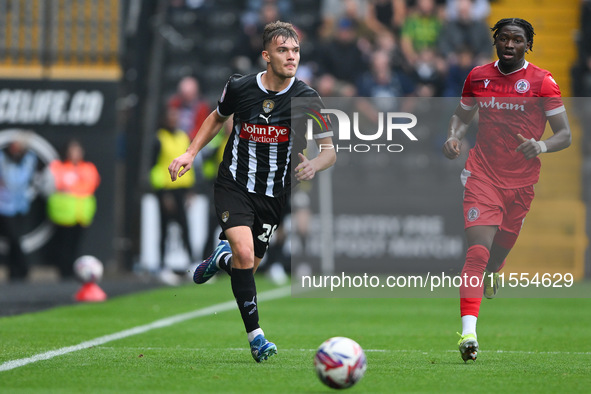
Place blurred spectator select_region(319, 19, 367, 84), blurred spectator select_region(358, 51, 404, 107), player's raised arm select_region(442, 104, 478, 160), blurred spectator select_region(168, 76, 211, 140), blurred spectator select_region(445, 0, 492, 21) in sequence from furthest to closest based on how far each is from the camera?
blurred spectator select_region(445, 0, 492, 21)
blurred spectator select_region(319, 19, 367, 84)
blurred spectator select_region(358, 51, 404, 107)
blurred spectator select_region(168, 76, 211, 140)
player's raised arm select_region(442, 104, 478, 160)

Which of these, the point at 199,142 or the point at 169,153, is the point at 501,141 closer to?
the point at 199,142

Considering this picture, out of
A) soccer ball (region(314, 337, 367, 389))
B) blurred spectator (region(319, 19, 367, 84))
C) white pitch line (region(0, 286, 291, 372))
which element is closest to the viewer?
soccer ball (region(314, 337, 367, 389))

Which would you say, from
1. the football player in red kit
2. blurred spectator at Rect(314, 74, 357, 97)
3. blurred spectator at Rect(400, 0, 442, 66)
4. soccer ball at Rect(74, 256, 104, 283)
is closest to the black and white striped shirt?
the football player in red kit

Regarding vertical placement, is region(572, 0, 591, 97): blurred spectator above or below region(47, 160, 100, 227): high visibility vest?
above

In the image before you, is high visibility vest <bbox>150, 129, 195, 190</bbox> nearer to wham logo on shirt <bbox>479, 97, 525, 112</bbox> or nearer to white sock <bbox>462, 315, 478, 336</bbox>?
wham logo on shirt <bbox>479, 97, 525, 112</bbox>

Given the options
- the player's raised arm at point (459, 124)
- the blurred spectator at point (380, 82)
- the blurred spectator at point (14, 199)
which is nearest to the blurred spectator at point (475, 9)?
the blurred spectator at point (380, 82)

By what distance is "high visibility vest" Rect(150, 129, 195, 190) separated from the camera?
631 inches

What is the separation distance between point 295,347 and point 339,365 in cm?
244

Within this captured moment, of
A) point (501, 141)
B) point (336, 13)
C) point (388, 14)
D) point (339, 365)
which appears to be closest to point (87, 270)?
point (501, 141)

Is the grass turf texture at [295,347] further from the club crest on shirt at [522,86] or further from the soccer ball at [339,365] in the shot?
the club crest on shirt at [522,86]

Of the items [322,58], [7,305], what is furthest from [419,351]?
[322,58]

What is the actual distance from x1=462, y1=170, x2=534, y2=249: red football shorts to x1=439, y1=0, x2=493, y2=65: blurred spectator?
11530 millimetres

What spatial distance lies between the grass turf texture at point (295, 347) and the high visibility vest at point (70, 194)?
3.73m

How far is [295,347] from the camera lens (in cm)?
795
